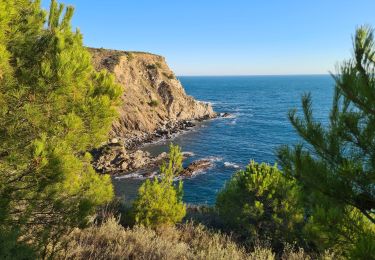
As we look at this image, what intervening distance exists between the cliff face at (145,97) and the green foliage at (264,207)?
39.4 m

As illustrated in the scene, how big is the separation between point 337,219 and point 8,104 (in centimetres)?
630

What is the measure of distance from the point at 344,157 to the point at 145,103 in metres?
58.3

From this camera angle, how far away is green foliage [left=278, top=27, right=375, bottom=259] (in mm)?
3990

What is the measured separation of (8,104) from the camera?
6668 millimetres

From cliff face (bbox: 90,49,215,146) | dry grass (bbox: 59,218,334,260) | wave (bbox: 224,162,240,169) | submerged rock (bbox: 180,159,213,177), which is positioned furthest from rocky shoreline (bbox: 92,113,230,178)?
dry grass (bbox: 59,218,334,260)

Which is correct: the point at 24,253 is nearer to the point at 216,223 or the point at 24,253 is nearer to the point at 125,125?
the point at 216,223

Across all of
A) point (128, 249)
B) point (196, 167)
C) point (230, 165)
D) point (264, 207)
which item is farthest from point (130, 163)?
point (128, 249)

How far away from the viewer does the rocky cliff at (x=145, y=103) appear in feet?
171

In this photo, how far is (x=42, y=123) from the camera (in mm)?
6777

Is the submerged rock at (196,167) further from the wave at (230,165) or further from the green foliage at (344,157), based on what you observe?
the green foliage at (344,157)

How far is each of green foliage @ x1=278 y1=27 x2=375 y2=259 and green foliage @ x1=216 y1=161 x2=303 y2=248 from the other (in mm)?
7215

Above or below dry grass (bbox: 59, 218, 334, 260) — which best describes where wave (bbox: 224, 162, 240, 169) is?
below

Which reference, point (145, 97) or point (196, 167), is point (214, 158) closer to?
point (196, 167)

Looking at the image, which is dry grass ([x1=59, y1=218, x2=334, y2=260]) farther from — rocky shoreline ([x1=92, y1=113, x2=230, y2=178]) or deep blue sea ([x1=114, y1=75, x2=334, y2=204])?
rocky shoreline ([x1=92, y1=113, x2=230, y2=178])
